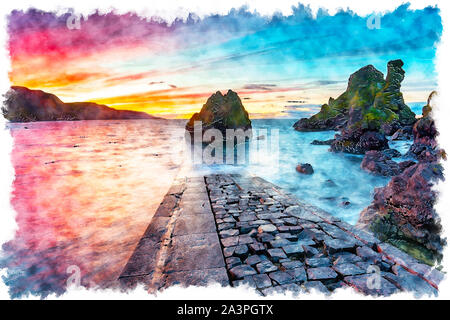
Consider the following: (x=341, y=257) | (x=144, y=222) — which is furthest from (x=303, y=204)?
(x=144, y=222)

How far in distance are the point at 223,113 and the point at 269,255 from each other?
45.8 meters

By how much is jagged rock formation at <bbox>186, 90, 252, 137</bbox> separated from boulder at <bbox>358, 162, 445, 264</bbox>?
4238cm

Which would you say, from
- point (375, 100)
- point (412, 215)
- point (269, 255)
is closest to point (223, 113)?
point (375, 100)

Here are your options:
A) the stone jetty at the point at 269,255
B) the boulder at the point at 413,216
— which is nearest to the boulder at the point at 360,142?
the boulder at the point at 413,216

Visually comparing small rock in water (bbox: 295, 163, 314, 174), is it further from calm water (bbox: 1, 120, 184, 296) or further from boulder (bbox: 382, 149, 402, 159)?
boulder (bbox: 382, 149, 402, 159)

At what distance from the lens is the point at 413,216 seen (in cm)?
499

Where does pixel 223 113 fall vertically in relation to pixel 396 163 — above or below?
above

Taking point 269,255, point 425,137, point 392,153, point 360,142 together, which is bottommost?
point 392,153

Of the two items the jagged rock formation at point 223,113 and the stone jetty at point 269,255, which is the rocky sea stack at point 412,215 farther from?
the jagged rock formation at point 223,113

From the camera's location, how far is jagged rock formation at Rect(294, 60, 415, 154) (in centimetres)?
2139

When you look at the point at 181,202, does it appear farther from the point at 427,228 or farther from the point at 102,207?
the point at 427,228

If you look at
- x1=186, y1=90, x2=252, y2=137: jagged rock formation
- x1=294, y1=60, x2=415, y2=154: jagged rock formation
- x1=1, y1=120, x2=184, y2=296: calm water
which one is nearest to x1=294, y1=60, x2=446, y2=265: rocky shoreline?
x1=294, y1=60, x2=415, y2=154: jagged rock formation

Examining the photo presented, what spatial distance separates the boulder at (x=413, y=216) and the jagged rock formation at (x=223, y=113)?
42384mm

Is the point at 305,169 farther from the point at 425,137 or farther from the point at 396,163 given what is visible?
the point at 425,137
